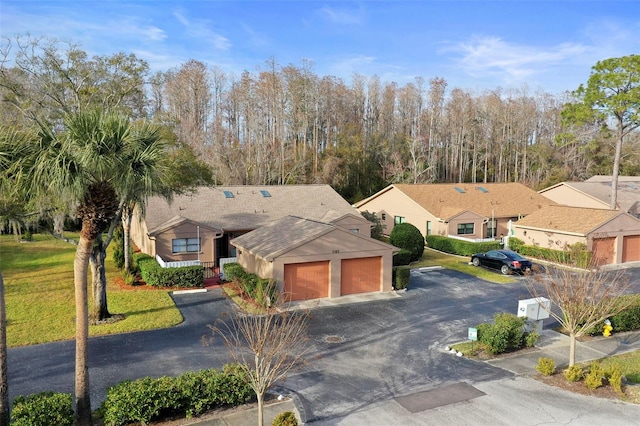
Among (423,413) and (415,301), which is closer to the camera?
(423,413)

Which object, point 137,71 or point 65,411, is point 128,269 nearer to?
point 137,71

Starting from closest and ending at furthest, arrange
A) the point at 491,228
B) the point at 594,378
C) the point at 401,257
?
the point at 594,378
the point at 401,257
the point at 491,228

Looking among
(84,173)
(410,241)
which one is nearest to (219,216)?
(410,241)

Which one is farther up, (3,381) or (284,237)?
(284,237)

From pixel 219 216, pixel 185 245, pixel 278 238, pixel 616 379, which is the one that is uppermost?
pixel 219 216

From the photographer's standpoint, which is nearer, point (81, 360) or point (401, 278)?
point (81, 360)

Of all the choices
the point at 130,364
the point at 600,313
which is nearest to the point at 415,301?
the point at 600,313

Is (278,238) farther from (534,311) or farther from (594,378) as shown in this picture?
(594,378)
